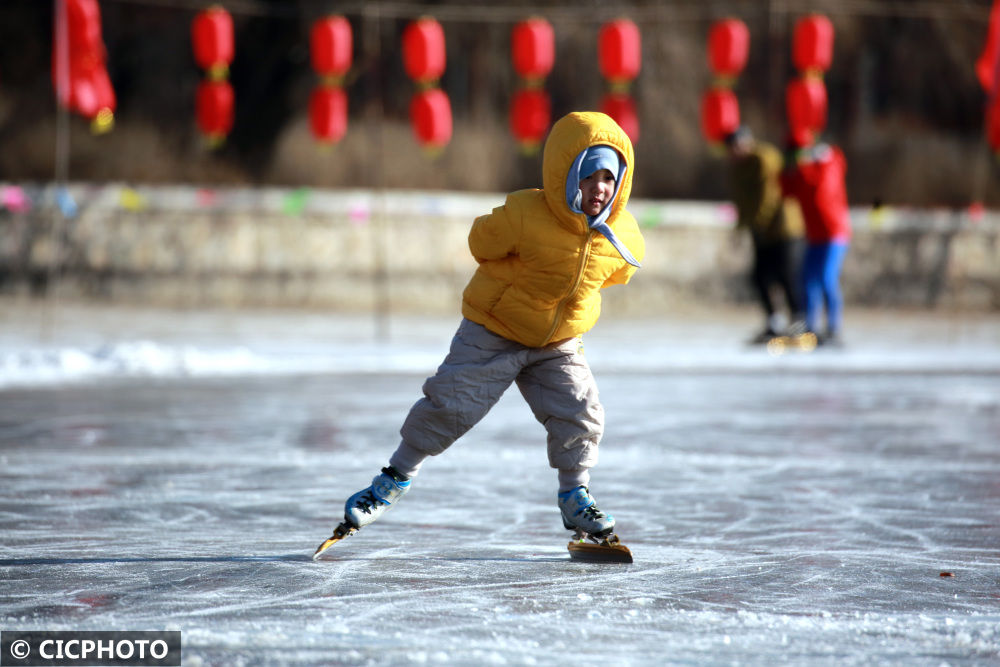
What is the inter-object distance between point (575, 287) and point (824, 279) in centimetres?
613

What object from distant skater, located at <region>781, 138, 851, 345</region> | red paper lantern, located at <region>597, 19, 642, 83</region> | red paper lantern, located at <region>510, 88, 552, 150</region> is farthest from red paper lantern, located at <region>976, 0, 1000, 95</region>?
red paper lantern, located at <region>510, 88, 552, 150</region>

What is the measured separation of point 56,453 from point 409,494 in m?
1.47

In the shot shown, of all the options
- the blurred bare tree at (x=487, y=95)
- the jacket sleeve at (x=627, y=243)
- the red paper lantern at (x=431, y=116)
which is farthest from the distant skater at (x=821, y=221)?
the blurred bare tree at (x=487, y=95)

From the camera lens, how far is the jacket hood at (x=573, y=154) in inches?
116

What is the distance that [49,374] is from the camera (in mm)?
7102

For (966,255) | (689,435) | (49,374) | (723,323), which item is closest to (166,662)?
(689,435)

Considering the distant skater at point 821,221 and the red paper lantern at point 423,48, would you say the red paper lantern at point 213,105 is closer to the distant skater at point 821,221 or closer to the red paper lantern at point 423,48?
the red paper lantern at point 423,48

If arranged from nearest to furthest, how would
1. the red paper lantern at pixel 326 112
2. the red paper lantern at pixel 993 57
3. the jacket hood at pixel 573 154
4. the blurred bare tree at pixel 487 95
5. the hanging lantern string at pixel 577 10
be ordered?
the jacket hood at pixel 573 154 < the red paper lantern at pixel 993 57 < the red paper lantern at pixel 326 112 < the hanging lantern string at pixel 577 10 < the blurred bare tree at pixel 487 95

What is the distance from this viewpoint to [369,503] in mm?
3127

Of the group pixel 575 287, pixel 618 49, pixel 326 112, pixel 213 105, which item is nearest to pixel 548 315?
pixel 575 287

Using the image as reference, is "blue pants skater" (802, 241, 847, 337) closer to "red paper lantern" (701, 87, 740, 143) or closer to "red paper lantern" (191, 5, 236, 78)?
"red paper lantern" (701, 87, 740, 143)

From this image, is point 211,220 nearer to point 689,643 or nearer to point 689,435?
point 689,435

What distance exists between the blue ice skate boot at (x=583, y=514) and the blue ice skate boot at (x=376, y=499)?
1.27 feet

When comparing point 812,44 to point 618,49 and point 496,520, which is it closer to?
point 618,49
